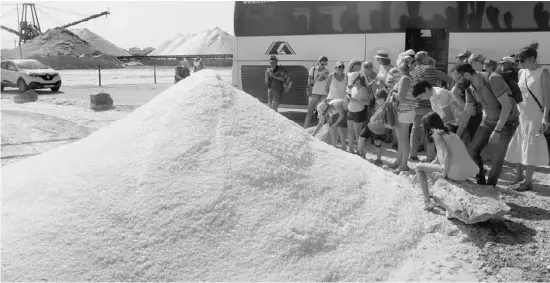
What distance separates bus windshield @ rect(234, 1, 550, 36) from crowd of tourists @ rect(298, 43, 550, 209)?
1800mm

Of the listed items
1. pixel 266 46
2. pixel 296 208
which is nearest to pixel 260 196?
pixel 296 208

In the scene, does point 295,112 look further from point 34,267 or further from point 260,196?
point 34,267

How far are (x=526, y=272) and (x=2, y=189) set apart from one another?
15.0 feet

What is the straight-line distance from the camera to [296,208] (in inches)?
179

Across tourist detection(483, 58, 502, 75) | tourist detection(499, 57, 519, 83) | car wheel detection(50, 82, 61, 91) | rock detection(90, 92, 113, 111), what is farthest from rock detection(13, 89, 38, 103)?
tourist detection(499, 57, 519, 83)

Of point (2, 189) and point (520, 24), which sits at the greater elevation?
point (520, 24)

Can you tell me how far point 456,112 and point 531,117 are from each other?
84 cm

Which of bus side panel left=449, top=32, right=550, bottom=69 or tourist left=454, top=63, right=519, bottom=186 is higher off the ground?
bus side panel left=449, top=32, right=550, bottom=69

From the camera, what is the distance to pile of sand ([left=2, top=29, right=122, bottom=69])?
47.1 metres

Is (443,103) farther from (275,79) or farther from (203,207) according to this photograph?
(275,79)

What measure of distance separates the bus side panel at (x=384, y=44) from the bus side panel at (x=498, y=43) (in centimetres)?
93

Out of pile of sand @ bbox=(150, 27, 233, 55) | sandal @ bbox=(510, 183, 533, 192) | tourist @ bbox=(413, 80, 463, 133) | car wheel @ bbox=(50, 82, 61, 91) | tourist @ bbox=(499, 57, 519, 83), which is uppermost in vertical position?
pile of sand @ bbox=(150, 27, 233, 55)

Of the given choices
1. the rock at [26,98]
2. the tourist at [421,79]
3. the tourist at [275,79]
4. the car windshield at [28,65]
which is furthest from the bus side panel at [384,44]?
the car windshield at [28,65]

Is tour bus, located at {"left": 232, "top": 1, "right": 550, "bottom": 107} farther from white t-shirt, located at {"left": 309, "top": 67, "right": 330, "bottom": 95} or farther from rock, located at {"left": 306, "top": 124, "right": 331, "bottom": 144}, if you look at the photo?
rock, located at {"left": 306, "top": 124, "right": 331, "bottom": 144}
